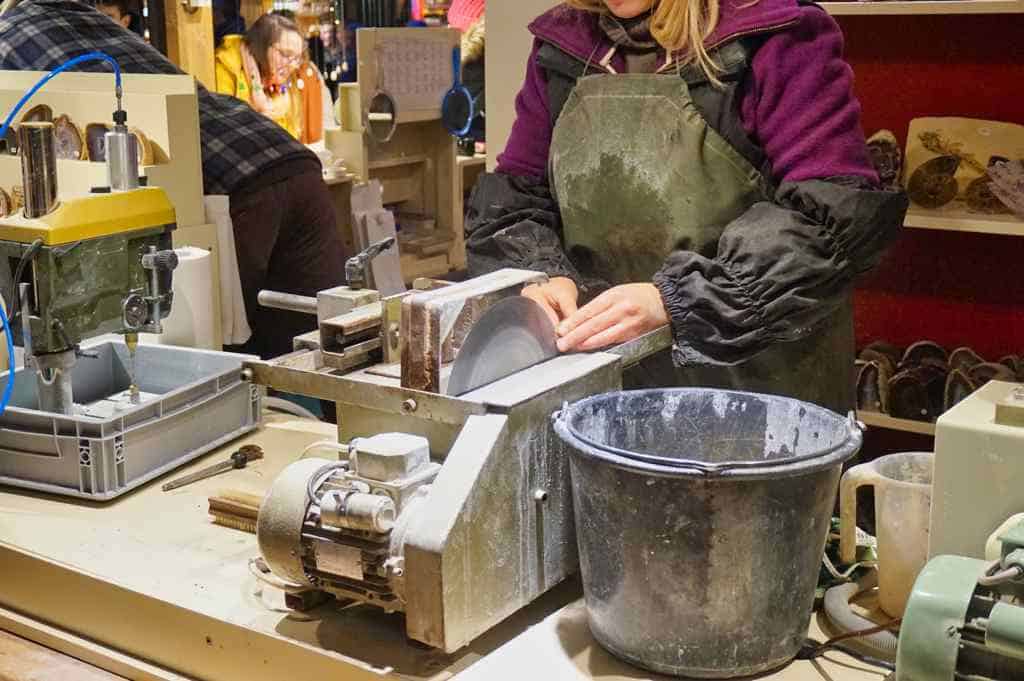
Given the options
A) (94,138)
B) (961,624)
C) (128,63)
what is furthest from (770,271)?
(128,63)

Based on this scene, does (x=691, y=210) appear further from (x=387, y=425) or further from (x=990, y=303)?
(x=990, y=303)

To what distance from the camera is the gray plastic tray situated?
6.16 ft

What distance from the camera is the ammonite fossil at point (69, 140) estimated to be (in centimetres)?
270

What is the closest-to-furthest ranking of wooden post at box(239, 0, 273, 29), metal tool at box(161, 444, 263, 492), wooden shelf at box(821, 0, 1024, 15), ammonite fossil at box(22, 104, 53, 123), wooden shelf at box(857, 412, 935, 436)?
1. metal tool at box(161, 444, 263, 492)
2. ammonite fossil at box(22, 104, 53, 123)
3. wooden shelf at box(821, 0, 1024, 15)
4. wooden shelf at box(857, 412, 935, 436)
5. wooden post at box(239, 0, 273, 29)

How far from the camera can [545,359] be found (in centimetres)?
158

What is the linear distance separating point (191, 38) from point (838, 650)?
5.29 metres

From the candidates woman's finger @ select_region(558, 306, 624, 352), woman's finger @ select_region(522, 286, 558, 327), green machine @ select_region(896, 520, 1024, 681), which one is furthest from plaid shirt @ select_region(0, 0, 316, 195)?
green machine @ select_region(896, 520, 1024, 681)

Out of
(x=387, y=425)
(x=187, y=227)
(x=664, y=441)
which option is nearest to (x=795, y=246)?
(x=664, y=441)

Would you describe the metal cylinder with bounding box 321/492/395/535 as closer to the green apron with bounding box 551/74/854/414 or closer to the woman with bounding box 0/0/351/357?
the green apron with bounding box 551/74/854/414

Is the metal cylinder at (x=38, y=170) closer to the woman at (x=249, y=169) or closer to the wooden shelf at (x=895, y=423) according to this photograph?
the woman at (x=249, y=169)

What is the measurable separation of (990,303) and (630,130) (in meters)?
1.74

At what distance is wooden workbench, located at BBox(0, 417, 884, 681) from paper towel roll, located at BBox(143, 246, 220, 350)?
1.44ft

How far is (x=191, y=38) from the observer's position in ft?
19.5

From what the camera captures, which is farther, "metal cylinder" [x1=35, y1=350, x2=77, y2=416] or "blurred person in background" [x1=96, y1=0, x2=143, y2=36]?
"blurred person in background" [x1=96, y1=0, x2=143, y2=36]
